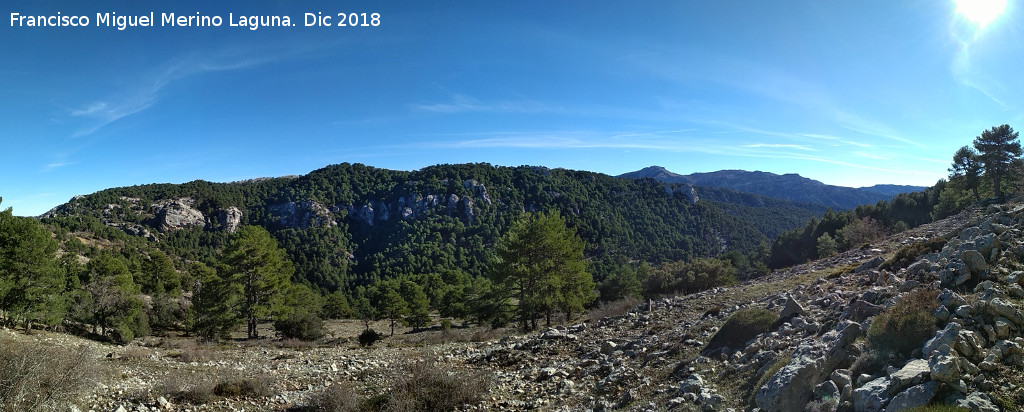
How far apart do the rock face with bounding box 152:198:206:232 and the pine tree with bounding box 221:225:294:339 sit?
6148 inches

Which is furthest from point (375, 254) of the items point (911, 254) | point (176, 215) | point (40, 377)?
point (911, 254)

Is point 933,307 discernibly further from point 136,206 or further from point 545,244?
point 136,206

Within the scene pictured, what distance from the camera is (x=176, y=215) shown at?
15712 cm

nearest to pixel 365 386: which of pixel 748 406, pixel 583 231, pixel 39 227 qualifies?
pixel 748 406

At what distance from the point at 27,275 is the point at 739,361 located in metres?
34.8

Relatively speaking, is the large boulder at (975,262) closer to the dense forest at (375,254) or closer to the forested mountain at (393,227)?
the dense forest at (375,254)

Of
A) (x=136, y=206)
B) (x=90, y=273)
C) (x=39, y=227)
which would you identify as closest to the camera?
(x=39, y=227)

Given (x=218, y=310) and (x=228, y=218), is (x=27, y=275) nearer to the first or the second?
(x=218, y=310)

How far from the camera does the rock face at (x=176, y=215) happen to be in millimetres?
150000

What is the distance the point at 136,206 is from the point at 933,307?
213 m

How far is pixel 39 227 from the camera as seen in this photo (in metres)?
23.9

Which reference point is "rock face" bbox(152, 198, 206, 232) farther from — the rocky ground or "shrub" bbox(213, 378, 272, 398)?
"shrub" bbox(213, 378, 272, 398)

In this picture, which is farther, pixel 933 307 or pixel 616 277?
pixel 616 277

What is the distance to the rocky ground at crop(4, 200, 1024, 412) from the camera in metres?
5.12
